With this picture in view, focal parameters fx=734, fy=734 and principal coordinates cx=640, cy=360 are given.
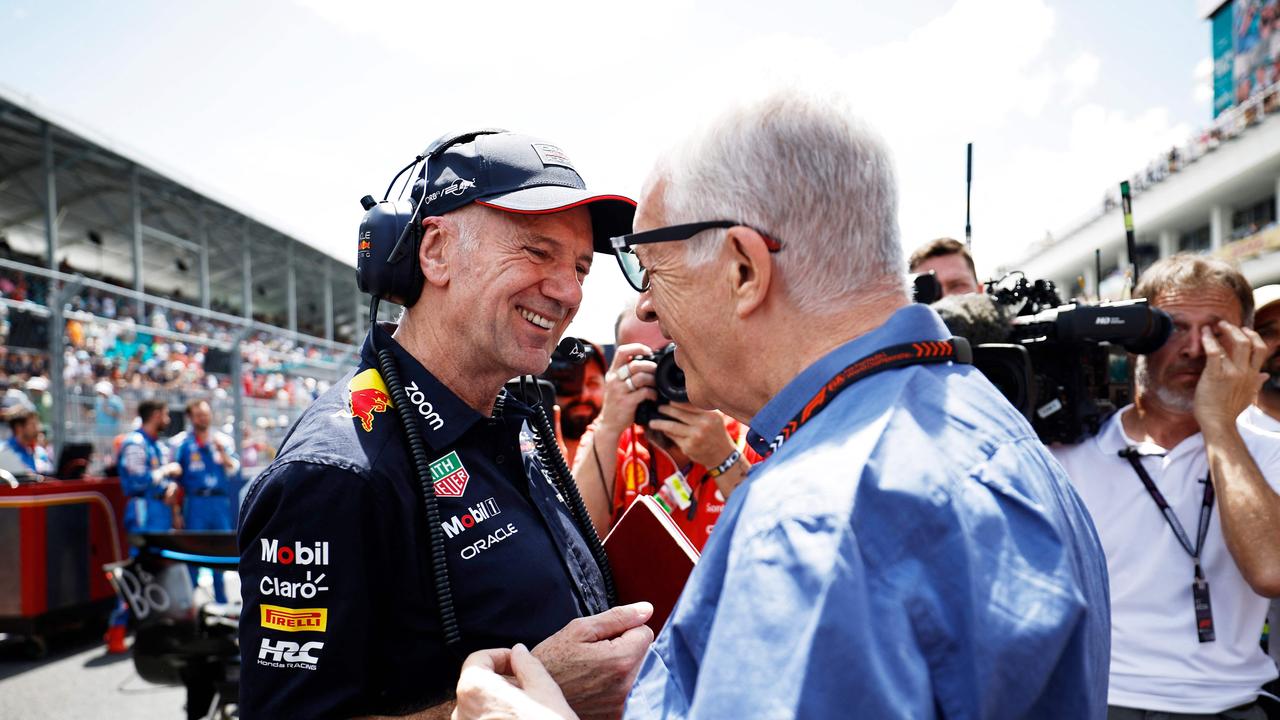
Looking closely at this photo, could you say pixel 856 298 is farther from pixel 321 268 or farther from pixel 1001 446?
pixel 321 268

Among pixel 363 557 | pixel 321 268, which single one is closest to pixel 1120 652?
pixel 363 557

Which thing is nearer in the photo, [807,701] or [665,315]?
[807,701]

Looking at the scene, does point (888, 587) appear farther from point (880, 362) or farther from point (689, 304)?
point (689, 304)

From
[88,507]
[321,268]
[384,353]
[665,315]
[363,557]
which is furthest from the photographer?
[321,268]

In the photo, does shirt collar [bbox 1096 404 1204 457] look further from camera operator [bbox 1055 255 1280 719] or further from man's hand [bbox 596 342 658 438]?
man's hand [bbox 596 342 658 438]

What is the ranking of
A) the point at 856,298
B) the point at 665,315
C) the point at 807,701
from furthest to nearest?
the point at 665,315, the point at 856,298, the point at 807,701

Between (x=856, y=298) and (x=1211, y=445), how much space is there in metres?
2.11

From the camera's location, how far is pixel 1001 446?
0.88 metres

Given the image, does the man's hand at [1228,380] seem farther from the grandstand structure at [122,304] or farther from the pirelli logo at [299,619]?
the grandstand structure at [122,304]

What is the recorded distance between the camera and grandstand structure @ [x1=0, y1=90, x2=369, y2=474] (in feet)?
25.2

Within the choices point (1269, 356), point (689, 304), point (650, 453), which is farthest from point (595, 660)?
point (1269, 356)

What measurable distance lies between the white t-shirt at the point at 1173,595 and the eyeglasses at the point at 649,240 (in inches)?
72.7

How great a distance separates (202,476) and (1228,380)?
30.2 feet

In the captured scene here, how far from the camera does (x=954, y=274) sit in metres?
3.74
